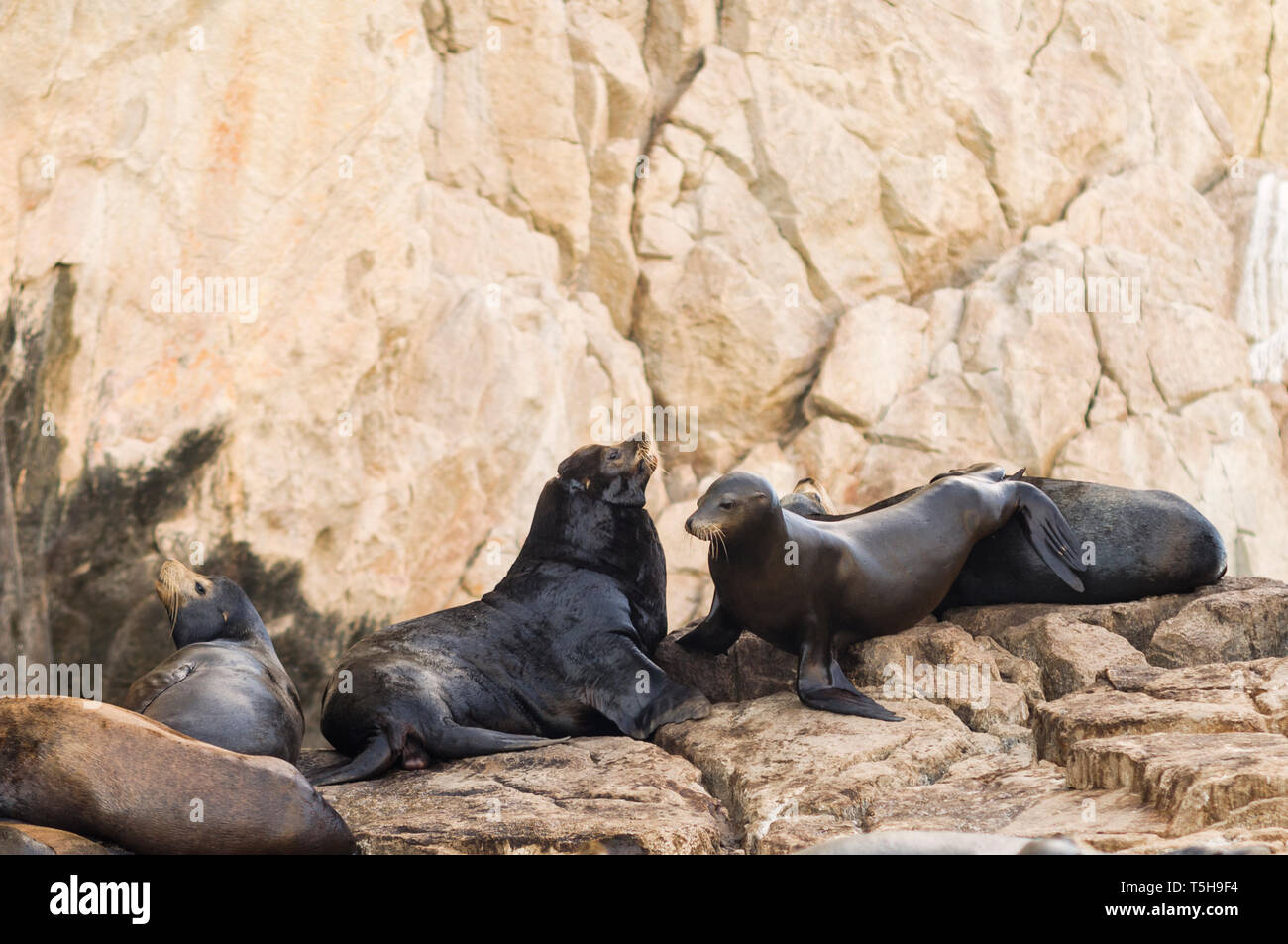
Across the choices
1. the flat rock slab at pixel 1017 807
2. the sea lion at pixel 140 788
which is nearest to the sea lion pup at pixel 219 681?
the sea lion at pixel 140 788

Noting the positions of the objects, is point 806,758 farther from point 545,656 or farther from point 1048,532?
point 1048,532

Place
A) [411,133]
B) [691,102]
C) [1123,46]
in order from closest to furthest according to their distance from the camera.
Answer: [411,133] < [691,102] < [1123,46]

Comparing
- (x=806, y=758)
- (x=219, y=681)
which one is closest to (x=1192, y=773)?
(x=806, y=758)

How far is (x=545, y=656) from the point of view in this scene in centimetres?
590

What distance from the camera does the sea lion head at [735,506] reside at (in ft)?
17.4

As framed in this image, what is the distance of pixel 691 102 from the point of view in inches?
653

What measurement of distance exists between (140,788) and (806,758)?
2239 millimetres

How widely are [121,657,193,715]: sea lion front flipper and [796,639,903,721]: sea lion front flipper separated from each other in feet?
8.05

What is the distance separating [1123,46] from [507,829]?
57.4ft

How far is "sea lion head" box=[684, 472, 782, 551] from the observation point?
17.4 ft

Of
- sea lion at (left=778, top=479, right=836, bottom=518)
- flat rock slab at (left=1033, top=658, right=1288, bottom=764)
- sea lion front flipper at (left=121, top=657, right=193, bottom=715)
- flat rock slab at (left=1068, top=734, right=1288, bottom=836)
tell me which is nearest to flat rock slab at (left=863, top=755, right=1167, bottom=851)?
flat rock slab at (left=1068, top=734, right=1288, bottom=836)

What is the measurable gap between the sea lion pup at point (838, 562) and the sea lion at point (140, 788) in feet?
6.58

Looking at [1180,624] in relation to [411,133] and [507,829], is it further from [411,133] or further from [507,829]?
[411,133]
